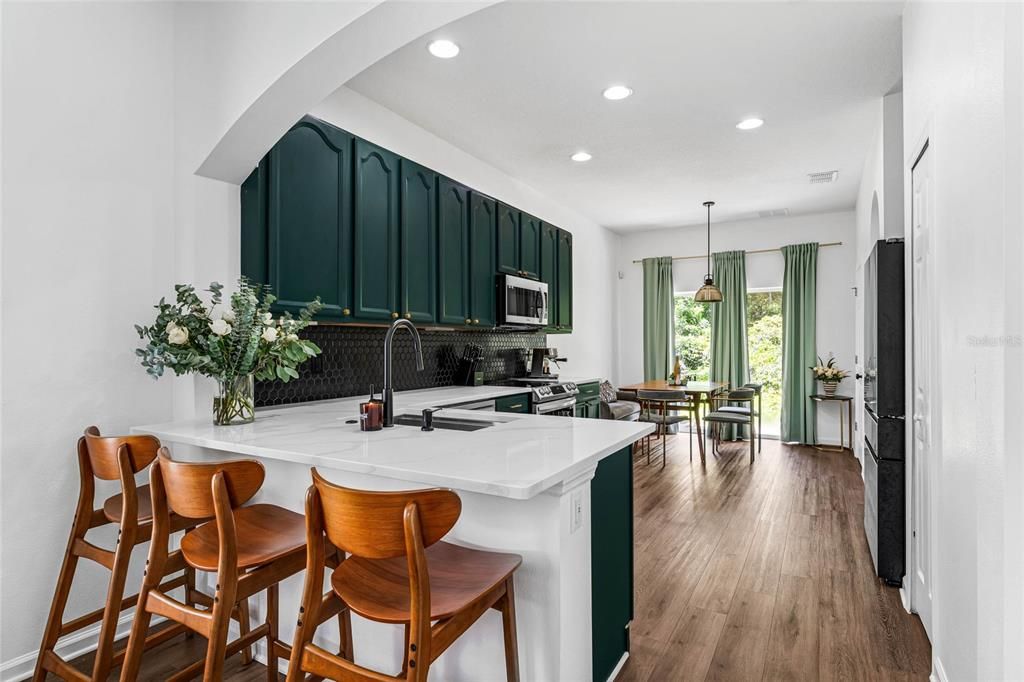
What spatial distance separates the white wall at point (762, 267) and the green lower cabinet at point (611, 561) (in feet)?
17.9

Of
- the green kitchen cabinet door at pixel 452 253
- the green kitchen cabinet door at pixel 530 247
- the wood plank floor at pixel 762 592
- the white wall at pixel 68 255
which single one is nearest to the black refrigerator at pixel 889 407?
the wood plank floor at pixel 762 592

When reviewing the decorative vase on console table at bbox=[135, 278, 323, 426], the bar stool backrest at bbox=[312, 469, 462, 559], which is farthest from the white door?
the decorative vase on console table at bbox=[135, 278, 323, 426]

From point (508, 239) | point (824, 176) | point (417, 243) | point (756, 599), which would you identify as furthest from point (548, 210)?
point (756, 599)

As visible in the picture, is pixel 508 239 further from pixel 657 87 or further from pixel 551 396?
pixel 657 87

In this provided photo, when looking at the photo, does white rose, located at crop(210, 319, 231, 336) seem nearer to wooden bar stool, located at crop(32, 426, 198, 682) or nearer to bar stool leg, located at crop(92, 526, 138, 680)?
wooden bar stool, located at crop(32, 426, 198, 682)

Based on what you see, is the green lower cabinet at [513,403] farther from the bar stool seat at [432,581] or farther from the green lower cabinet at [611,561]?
the bar stool seat at [432,581]

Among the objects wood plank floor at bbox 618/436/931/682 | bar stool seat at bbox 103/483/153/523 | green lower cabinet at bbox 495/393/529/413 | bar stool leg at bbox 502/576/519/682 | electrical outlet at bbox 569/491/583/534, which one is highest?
green lower cabinet at bbox 495/393/529/413

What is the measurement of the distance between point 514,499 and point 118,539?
1379mm

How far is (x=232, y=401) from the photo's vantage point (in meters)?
2.21

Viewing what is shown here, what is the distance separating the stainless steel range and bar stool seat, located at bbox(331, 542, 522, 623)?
252 centimetres

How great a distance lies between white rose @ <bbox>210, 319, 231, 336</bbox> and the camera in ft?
6.68

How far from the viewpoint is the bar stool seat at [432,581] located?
1.28 m

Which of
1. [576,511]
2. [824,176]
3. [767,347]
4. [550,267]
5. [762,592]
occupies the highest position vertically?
[824,176]

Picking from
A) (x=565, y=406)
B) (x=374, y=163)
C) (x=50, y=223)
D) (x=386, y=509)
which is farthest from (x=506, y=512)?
(x=565, y=406)
